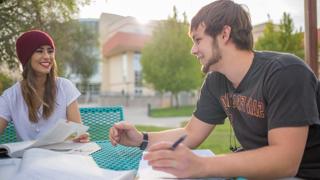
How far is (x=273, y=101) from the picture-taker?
1.39m

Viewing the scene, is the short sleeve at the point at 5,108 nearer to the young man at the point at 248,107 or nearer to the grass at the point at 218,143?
the young man at the point at 248,107

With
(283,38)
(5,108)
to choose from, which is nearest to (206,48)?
(5,108)

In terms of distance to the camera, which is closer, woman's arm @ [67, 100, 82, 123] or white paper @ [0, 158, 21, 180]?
white paper @ [0, 158, 21, 180]

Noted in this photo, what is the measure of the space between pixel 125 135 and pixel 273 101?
0.72m

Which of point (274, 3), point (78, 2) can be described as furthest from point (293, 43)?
point (274, 3)

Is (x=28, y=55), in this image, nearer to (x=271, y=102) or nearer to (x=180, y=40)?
(x=271, y=102)

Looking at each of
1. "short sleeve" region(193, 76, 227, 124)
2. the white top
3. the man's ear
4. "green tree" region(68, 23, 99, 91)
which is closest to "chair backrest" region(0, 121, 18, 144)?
the white top

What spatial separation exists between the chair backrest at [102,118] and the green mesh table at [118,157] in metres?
1.06

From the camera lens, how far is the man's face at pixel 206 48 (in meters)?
1.57

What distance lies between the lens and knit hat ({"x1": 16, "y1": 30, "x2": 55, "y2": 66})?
8.27 feet

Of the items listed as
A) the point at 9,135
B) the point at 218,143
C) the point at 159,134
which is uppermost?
the point at 159,134

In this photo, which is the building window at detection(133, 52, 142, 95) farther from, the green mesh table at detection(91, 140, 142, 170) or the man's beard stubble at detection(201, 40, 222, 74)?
the man's beard stubble at detection(201, 40, 222, 74)

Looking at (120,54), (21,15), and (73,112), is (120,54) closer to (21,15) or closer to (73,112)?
(21,15)

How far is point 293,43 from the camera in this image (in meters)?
21.6
